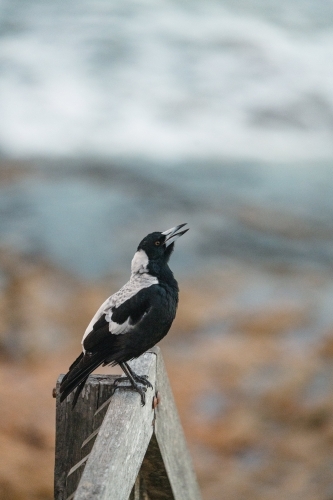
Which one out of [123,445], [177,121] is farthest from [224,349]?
[123,445]

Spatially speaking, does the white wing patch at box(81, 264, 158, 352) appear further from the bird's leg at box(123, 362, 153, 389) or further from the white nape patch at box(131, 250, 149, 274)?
the bird's leg at box(123, 362, 153, 389)

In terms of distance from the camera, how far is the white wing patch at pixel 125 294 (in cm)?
164

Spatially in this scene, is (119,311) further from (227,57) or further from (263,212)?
(227,57)

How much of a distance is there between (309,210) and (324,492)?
191cm

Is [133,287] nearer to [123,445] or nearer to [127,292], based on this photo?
[127,292]

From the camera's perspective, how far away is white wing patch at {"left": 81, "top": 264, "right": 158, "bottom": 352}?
164 centimetres

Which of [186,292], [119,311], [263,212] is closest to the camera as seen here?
[119,311]

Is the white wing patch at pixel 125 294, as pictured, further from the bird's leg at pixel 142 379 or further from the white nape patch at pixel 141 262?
the bird's leg at pixel 142 379

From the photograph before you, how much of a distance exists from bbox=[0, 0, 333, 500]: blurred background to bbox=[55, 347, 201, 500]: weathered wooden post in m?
2.04

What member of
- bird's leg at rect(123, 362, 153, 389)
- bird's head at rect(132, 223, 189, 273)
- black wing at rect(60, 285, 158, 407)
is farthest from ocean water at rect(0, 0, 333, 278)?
bird's leg at rect(123, 362, 153, 389)

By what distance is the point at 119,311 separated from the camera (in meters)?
1.63

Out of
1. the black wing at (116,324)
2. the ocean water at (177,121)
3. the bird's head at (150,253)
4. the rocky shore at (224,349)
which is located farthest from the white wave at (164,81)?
the black wing at (116,324)

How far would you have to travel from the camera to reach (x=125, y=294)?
5.51 ft

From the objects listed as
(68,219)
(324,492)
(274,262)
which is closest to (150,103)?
(68,219)
